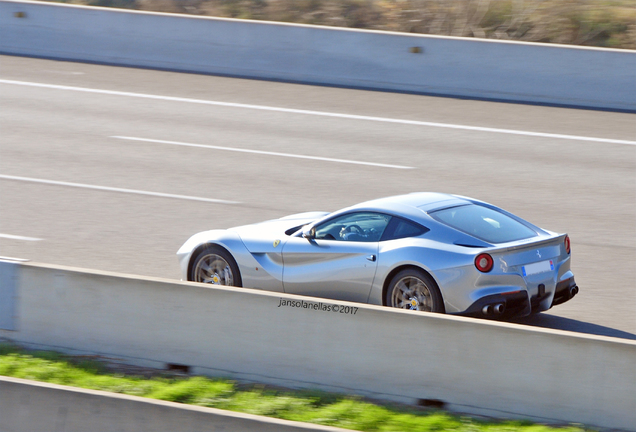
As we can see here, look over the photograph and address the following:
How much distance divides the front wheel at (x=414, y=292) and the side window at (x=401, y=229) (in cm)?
34

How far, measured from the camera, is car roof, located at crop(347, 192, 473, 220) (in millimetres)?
8242

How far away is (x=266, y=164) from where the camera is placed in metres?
14.8

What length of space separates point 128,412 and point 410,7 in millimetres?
19441

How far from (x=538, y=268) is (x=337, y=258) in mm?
1780

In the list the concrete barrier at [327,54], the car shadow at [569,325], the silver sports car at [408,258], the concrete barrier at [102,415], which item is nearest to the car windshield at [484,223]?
the silver sports car at [408,258]

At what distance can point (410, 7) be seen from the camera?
23.8 m

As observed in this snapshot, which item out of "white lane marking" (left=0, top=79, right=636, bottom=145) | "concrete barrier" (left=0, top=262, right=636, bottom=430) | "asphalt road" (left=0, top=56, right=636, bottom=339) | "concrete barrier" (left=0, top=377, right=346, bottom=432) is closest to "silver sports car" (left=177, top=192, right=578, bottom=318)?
"asphalt road" (left=0, top=56, right=636, bottom=339)

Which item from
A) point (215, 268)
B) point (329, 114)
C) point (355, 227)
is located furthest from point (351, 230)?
point (329, 114)

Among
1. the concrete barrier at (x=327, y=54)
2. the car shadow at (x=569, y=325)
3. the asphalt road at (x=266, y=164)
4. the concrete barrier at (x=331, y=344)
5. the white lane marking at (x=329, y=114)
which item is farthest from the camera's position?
the concrete barrier at (x=327, y=54)

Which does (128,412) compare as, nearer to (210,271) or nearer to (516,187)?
(210,271)

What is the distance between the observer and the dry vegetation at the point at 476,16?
21.8m

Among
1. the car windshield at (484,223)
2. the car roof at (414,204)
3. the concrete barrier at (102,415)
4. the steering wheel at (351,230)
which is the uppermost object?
the car roof at (414,204)

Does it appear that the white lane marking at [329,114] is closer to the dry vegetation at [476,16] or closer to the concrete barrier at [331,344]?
the dry vegetation at [476,16]

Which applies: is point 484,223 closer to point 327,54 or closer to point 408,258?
point 408,258
